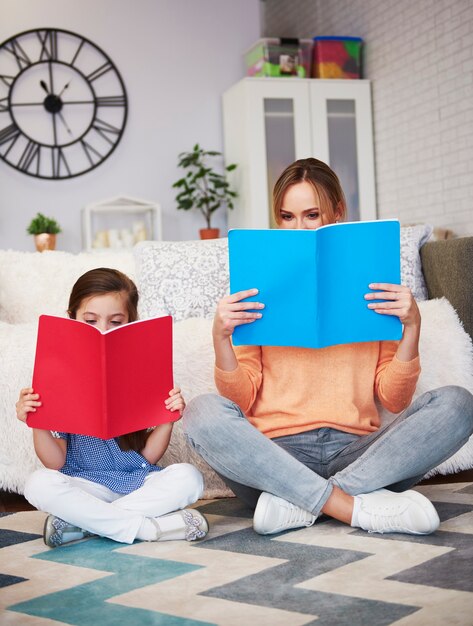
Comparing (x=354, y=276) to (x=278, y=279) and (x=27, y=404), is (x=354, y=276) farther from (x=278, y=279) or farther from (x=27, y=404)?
(x=27, y=404)

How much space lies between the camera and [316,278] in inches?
63.8

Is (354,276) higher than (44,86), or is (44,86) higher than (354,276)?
(44,86)

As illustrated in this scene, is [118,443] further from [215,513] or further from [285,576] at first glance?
[285,576]

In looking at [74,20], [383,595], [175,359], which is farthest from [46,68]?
[383,595]

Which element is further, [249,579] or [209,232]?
[209,232]

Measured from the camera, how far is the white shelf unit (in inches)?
197

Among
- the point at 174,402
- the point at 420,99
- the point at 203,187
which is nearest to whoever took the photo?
the point at 174,402

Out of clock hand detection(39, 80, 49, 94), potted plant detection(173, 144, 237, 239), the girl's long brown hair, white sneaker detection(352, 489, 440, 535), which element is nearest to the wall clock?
clock hand detection(39, 80, 49, 94)

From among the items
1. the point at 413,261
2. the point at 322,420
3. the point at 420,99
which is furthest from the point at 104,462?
the point at 420,99

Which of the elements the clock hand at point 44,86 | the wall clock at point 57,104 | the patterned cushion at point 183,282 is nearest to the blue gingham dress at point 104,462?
the patterned cushion at point 183,282

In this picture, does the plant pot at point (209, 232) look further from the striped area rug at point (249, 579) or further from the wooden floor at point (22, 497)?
the striped area rug at point (249, 579)

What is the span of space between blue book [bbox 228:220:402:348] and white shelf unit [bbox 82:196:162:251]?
335 cm

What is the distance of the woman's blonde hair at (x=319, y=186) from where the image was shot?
6.02ft

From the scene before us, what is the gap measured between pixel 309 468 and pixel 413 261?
42.6 inches
